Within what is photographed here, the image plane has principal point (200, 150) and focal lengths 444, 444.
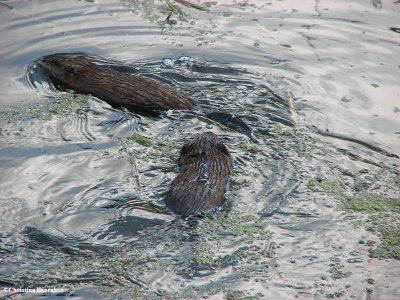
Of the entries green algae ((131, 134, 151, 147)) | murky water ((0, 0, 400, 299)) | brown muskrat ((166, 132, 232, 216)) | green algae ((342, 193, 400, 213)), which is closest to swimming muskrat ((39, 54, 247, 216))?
brown muskrat ((166, 132, 232, 216))

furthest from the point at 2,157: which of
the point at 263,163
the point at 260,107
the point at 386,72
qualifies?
the point at 386,72

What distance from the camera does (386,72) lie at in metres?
6.80

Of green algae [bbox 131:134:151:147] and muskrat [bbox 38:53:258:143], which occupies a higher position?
muskrat [bbox 38:53:258:143]

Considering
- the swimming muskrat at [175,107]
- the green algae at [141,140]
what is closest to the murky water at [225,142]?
the green algae at [141,140]

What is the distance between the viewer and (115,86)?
5.80m

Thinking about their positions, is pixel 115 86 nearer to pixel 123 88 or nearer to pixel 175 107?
pixel 123 88

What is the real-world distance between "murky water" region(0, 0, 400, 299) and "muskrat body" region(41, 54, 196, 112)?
19 cm

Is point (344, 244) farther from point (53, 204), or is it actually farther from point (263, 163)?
point (53, 204)

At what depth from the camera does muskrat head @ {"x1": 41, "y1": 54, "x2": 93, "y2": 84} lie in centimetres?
616

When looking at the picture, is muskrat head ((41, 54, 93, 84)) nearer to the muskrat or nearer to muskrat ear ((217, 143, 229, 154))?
the muskrat

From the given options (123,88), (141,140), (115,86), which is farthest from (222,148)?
(115,86)

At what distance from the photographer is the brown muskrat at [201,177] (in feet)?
12.4

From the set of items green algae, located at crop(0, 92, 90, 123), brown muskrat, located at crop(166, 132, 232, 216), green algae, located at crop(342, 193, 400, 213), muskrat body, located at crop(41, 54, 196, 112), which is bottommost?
green algae, located at crop(342, 193, 400, 213)

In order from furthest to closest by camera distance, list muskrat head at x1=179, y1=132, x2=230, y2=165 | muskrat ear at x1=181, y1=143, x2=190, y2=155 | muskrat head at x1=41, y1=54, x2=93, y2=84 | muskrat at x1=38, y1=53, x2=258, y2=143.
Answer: muskrat head at x1=41, y1=54, x2=93, y2=84
muskrat at x1=38, y1=53, x2=258, y2=143
muskrat ear at x1=181, y1=143, x2=190, y2=155
muskrat head at x1=179, y1=132, x2=230, y2=165
